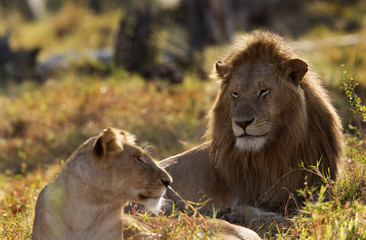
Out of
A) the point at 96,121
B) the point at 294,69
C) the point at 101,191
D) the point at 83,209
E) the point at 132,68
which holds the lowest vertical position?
the point at 132,68

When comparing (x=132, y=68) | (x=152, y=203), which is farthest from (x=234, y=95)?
(x=132, y=68)

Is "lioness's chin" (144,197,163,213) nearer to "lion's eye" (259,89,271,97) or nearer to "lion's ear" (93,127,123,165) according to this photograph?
"lion's ear" (93,127,123,165)

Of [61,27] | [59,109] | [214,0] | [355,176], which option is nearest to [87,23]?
[61,27]

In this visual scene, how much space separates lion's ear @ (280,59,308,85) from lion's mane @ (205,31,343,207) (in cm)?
13

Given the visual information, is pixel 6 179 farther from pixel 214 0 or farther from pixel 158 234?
pixel 214 0

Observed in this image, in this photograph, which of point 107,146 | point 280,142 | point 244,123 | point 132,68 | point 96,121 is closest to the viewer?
point 107,146

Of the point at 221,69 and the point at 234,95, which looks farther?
the point at 221,69

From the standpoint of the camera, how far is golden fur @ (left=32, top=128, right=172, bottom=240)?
10.3 ft

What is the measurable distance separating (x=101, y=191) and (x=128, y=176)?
163 mm

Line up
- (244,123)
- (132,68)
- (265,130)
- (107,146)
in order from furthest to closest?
(132,68), (265,130), (244,123), (107,146)

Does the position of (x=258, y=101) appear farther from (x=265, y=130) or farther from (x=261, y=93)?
(x=265, y=130)

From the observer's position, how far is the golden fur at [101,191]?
3.13 metres

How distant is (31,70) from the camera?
1263 centimetres

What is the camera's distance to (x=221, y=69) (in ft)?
15.8
